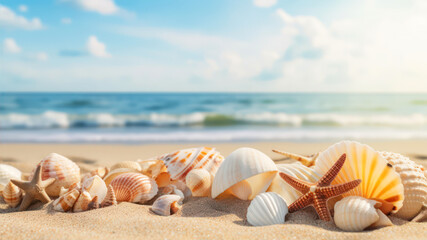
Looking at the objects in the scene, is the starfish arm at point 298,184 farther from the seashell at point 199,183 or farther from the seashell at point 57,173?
the seashell at point 57,173

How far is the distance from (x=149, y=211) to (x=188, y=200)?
1.41 ft

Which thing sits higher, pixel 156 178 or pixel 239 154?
pixel 239 154

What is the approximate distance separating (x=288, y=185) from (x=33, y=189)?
2.08m

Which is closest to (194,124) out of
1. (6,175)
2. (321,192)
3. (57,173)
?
(6,175)

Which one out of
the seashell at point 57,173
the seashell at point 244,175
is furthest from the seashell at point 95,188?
the seashell at point 244,175

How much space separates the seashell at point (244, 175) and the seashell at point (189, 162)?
509mm

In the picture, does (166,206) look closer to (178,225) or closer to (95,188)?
(178,225)

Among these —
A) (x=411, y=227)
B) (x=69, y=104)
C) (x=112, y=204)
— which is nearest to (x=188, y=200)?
(x=112, y=204)

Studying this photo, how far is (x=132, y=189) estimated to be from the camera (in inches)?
113

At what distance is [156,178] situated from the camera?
3.30 meters

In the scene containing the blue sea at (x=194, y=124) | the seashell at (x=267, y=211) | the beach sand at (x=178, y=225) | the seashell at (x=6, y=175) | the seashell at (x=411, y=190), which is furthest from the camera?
the blue sea at (x=194, y=124)

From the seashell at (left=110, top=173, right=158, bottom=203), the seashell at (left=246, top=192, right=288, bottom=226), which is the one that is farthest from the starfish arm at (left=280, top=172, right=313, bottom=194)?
the seashell at (left=110, top=173, right=158, bottom=203)

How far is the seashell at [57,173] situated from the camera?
10.2 feet

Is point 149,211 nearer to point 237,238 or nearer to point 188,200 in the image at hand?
point 188,200
